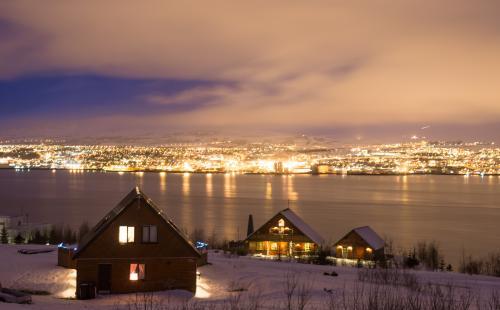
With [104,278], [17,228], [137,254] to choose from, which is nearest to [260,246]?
[137,254]

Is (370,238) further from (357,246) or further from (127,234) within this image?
(127,234)

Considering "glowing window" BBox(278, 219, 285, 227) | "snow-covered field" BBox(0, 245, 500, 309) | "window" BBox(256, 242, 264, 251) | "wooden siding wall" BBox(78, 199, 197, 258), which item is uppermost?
"wooden siding wall" BBox(78, 199, 197, 258)

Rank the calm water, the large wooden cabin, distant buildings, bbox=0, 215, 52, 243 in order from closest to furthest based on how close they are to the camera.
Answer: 1. the large wooden cabin
2. distant buildings, bbox=0, 215, 52, 243
3. the calm water

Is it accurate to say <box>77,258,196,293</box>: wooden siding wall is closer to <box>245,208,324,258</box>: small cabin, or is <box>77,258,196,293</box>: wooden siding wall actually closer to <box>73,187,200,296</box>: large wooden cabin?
<box>73,187,200,296</box>: large wooden cabin

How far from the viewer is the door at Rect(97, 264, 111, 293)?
13.7 m

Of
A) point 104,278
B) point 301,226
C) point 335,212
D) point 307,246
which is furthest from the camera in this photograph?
point 335,212

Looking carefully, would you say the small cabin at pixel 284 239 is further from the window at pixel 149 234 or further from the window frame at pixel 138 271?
the window frame at pixel 138 271

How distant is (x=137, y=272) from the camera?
45.8ft

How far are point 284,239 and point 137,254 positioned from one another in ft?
41.8

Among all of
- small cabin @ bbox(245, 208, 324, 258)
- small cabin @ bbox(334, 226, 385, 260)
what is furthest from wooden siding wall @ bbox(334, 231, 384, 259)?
small cabin @ bbox(245, 208, 324, 258)

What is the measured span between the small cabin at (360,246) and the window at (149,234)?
13.3 metres

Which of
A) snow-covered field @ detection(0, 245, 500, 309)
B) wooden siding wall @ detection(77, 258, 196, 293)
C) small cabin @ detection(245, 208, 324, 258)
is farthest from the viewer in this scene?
small cabin @ detection(245, 208, 324, 258)

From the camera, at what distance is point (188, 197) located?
7362 cm

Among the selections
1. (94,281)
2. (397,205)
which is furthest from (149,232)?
(397,205)
